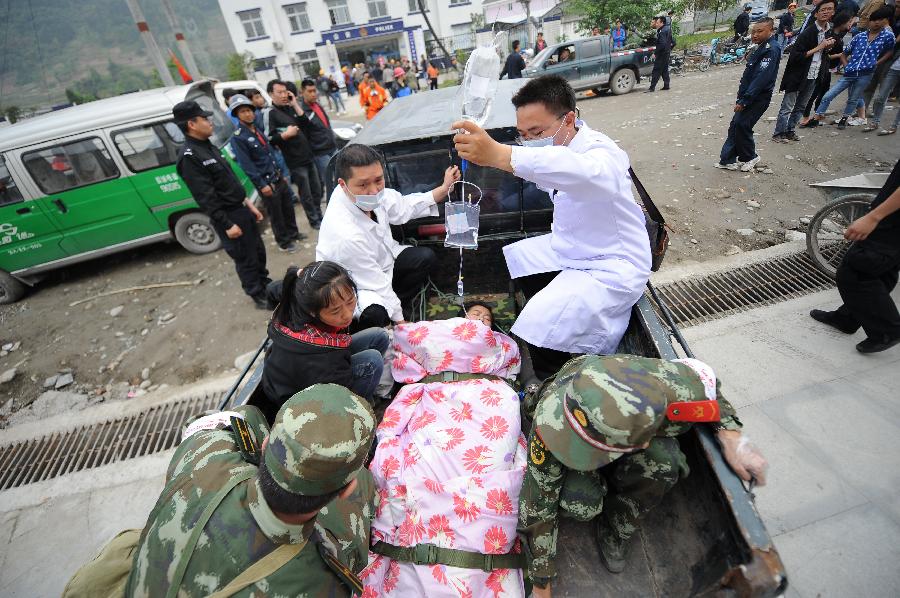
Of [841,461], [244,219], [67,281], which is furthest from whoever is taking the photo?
[67,281]

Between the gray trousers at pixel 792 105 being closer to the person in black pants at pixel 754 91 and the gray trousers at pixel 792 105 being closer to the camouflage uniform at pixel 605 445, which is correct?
the person in black pants at pixel 754 91

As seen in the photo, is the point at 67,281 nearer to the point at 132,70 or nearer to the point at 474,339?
the point at 474,339

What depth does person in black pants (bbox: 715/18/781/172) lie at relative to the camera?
475cm

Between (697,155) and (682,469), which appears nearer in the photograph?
(682,469)

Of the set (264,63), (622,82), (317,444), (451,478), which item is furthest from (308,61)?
(317,444)

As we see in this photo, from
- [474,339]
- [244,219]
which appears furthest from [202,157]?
[474,339]

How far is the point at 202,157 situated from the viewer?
3.50m

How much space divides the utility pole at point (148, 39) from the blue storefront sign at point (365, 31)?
24024 millimetres

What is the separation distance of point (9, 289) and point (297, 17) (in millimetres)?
31447

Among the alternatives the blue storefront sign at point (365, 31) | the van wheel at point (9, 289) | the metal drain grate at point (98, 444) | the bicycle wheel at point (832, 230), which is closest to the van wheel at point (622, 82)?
the bicycle wheel at point (832, 230)

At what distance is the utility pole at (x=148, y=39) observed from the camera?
8430mm

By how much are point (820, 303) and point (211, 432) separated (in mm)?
4263

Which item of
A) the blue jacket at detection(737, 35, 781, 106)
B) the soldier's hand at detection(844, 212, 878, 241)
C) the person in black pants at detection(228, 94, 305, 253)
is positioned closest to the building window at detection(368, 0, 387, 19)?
the person in black pants at detection(228, 94, 305, 253)

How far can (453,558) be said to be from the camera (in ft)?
4.79
